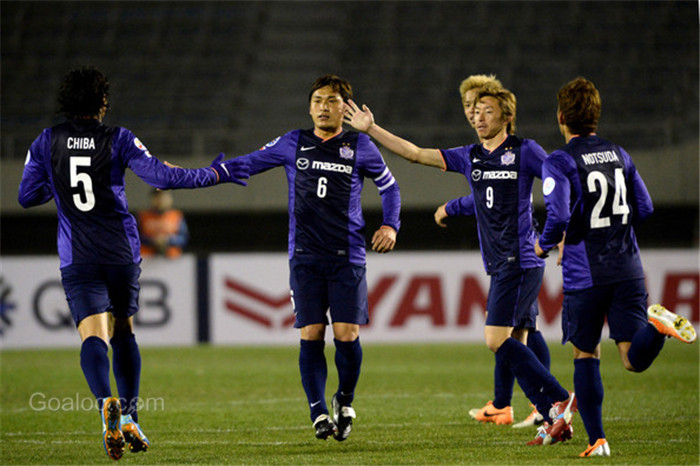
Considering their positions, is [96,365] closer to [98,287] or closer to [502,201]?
[98,287]

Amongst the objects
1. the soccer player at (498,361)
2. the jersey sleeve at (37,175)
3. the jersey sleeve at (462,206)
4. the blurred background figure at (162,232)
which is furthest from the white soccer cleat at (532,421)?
the blurred background figure at (162,232)

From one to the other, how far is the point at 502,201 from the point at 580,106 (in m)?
0.95

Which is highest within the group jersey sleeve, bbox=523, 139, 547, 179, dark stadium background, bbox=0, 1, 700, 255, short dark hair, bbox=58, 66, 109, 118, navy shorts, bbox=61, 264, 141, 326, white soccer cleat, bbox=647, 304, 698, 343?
dark stadium background, bbox=0, 1, 700, 255

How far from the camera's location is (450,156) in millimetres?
6402

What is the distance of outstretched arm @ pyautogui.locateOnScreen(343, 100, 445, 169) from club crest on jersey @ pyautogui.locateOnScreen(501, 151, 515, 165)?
372 millimetres

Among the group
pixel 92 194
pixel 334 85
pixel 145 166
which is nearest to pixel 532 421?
pixel 334 85

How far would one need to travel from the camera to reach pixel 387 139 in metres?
6.23

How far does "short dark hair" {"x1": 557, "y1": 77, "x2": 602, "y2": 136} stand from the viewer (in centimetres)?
543

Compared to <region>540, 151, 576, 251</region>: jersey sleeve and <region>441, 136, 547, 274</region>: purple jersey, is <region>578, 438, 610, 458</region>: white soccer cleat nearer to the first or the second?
<region>540, 151, 576, 251</region>: jersey sleeve

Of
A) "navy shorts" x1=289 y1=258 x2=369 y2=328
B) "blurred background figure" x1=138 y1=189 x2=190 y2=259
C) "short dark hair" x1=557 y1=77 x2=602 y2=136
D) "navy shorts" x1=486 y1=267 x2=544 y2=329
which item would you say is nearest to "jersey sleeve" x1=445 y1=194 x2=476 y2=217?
"navy shorts" x1=486 y1=267 x2=544 y2=329

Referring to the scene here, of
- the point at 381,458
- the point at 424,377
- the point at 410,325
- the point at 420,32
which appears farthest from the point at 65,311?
the point at 420,32

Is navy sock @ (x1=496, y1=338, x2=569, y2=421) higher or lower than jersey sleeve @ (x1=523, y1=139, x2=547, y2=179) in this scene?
lower

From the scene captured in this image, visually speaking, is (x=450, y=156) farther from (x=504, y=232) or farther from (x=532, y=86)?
(x=532, y=86)

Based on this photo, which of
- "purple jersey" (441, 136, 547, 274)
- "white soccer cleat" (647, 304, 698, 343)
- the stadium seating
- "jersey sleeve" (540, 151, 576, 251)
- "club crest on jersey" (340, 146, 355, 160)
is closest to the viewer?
"white soccer cleat" (647, 304, 698, 343)
